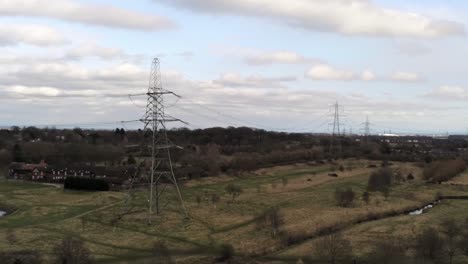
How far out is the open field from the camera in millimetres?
39875

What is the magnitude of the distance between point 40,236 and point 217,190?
128ft

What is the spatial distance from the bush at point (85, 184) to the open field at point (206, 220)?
1.79 m

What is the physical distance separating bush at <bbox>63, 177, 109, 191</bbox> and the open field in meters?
1.79

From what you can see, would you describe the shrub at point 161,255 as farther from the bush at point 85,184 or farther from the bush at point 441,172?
the bush at point 441,172

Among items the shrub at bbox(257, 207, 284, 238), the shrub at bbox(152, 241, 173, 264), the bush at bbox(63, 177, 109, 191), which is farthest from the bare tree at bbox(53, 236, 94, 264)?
the bush at bbox(63, 177, 109, 191)

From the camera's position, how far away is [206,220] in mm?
51750

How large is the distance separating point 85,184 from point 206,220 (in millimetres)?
34738

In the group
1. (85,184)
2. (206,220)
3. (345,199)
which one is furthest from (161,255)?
(85,184)

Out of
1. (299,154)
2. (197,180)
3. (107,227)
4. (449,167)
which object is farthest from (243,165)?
(107,227)

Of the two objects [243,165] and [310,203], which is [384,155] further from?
[310,203]

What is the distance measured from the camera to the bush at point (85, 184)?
3110 inches

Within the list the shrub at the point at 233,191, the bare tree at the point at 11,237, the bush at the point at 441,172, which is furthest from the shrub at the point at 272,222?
the bush at the point at 441,172

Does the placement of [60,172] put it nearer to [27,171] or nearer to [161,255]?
[27,171]

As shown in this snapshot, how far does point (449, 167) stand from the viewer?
98.5 metres
